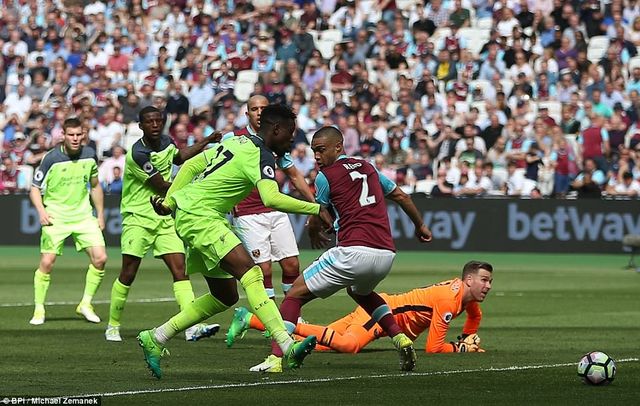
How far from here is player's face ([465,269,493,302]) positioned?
40.7 feet

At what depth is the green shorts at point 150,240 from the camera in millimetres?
14099

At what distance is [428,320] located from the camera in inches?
493

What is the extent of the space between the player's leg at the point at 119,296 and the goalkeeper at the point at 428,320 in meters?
1.39

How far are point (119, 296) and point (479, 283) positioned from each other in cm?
363

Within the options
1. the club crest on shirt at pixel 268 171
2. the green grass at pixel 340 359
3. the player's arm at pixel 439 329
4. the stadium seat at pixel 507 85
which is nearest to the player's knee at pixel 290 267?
the green grass at pixel 340 359

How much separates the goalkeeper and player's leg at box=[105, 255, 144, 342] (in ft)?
4.56

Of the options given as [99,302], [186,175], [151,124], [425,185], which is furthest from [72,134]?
[425,185]

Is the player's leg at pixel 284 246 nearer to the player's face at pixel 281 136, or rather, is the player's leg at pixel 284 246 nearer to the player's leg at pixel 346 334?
the player's leg at pixel 346 334

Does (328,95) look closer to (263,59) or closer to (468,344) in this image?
(263,59)

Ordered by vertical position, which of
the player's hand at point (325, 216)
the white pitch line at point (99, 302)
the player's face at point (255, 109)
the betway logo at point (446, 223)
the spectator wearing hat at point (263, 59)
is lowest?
the betway logo at point (446, 223)

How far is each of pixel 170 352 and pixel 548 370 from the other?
342cm

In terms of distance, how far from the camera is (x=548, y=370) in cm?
1098

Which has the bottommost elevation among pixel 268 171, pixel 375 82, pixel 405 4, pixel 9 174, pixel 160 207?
pixel 9 174

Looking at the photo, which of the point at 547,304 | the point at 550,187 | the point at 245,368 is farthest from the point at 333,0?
the point at 245,368
